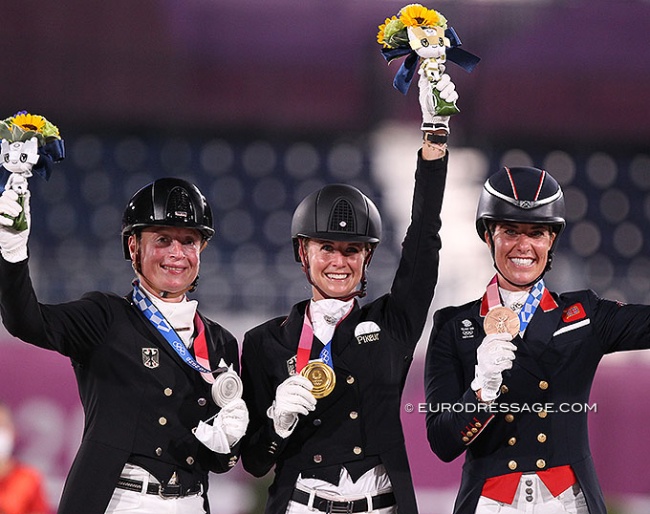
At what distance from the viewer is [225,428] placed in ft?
10.0

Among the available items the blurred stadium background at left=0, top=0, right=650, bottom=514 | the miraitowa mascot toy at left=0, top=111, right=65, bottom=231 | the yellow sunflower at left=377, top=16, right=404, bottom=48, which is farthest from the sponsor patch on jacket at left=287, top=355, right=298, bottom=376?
the blurred stadium background at left=0, top=0, right=650, bottom=514

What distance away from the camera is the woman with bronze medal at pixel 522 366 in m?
3.12

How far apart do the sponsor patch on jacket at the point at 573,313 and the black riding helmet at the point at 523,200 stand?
15 centimetres

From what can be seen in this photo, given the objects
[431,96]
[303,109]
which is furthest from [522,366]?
[303,109]

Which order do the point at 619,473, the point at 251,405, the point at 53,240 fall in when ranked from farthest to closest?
1. the point at 53,240
2. the point at 619,473
3. the point at 251,405

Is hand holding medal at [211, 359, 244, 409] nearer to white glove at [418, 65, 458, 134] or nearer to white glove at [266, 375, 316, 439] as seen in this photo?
white glove at [266, 375, 316, 439]

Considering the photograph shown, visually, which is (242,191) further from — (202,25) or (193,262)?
(193,262)

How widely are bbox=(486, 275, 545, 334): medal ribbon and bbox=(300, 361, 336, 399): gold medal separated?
→ 58 centimetres

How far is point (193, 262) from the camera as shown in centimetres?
338

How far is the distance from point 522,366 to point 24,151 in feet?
5.35

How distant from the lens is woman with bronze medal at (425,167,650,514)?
312 cm

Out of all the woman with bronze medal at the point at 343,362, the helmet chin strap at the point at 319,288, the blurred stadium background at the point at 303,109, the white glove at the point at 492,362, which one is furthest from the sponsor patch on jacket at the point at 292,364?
the blurred stadium background at the point at 303,109

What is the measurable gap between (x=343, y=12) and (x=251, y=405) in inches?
237

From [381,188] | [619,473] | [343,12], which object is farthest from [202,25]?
[619,473]
